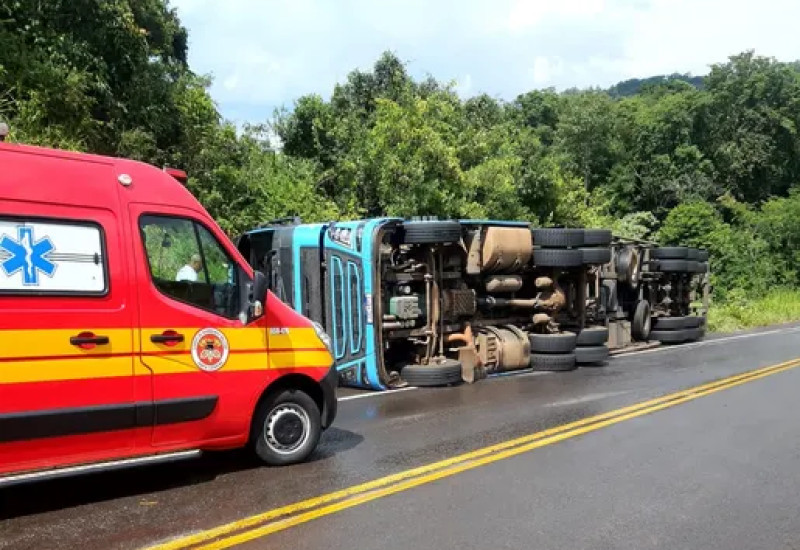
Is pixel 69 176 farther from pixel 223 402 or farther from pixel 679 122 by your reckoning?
pixel 679 122

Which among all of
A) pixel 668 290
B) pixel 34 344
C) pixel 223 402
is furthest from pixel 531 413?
pixel 668 290

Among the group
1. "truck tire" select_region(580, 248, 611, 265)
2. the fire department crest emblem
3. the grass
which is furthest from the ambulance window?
the grass

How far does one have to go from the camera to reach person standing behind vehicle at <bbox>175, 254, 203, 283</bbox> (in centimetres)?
562

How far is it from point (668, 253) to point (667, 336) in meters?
1.87

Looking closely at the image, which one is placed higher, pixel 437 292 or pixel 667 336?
pixel 437 292

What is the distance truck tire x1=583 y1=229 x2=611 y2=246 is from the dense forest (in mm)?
8375

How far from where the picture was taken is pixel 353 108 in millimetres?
27531

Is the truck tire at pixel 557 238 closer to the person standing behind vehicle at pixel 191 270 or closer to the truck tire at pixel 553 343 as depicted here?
the truck tire at pixel 553 343

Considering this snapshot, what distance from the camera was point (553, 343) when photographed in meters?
12.1

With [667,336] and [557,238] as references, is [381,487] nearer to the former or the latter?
[557,238]

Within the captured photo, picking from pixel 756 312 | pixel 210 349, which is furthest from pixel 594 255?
pixel 756 312

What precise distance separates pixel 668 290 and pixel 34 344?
613 inches

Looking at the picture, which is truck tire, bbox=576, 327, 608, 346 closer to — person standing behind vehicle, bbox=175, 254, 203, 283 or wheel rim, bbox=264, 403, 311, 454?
wheel rim, bbox=264, 403, 311, 454

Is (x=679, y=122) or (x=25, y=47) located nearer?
(x=25, y=47)
